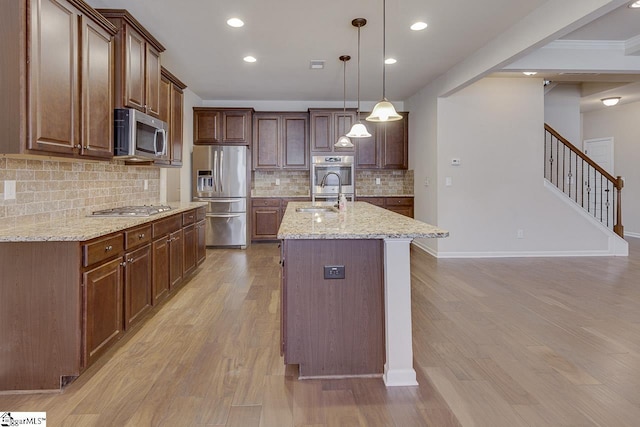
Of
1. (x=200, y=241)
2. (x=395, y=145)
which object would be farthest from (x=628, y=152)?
(x=200, y=241)

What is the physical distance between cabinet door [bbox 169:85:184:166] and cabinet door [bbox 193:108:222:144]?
1936 mm

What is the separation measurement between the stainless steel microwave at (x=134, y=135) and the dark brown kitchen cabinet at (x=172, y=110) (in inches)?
21.4

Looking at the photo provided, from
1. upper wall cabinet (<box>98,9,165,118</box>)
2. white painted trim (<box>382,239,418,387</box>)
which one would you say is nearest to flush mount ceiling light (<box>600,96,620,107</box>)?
white painted trim (<box>382,239,418,387</box>)

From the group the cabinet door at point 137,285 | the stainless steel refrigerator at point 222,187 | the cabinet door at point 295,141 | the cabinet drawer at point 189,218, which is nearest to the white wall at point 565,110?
the cabinet door at point 295,141

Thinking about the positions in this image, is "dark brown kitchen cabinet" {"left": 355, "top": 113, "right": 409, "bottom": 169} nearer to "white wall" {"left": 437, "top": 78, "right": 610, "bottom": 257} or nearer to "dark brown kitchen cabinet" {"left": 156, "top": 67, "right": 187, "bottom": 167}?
"white wall" {"left": 437, "top": 78, "right": 610, "bottom": 257}

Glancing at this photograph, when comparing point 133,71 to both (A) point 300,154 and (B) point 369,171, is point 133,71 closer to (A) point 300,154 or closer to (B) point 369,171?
(A) point 300,154

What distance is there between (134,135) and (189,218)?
130cm

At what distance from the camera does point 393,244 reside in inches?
81.0

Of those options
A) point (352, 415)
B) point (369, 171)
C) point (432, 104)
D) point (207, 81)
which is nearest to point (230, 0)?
point (207, 81)

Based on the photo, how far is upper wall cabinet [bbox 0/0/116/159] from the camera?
76.4 inches

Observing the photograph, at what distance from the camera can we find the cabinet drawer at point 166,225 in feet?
10.2

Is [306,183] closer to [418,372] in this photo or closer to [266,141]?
[266,141]

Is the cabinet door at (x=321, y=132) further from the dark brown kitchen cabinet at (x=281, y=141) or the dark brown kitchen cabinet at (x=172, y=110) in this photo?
the dark brown kitchen cabinet at (x=172, y=110)

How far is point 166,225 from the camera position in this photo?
132 inches
